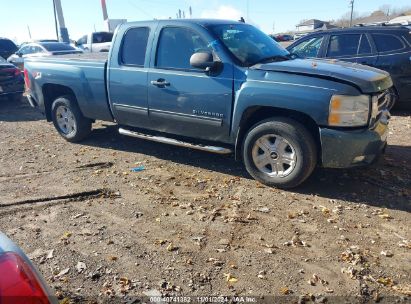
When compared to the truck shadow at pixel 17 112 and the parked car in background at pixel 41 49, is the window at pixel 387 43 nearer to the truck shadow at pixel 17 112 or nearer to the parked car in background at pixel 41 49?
the truck shadow at pixel 17 112

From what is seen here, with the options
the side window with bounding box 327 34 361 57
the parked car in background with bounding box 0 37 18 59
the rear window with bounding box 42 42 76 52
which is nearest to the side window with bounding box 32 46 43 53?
Answer: the rear window with bounding box 42 42 76 52

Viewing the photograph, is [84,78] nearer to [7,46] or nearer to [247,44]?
[247,44]

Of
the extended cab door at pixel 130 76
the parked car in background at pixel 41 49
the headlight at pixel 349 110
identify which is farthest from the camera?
the parked car in background at pixel 41 49

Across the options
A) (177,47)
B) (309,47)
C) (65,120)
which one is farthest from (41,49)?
(177,47)

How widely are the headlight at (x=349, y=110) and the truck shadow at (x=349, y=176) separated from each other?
84cm

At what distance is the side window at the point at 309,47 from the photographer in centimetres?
849

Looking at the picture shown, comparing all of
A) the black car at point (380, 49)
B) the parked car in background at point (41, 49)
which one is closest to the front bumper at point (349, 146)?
the black car at point (380, 49)

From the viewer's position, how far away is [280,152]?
4.58m

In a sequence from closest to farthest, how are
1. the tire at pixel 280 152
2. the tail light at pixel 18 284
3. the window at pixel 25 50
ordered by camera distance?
1. the tail light at pixel 18 284
2. the tire at pixel 280 152
3. the window at pixel 25 50

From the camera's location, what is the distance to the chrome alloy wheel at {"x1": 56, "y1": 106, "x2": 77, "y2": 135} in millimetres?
6668

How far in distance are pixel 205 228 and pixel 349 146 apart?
1.75m

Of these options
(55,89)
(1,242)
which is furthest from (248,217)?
(55,89)

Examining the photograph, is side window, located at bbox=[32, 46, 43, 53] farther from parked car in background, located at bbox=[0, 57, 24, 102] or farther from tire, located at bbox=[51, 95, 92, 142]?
tire, located at bbox=[51, 95, 92, 142]

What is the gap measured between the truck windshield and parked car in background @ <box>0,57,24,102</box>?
7463 millimetres
